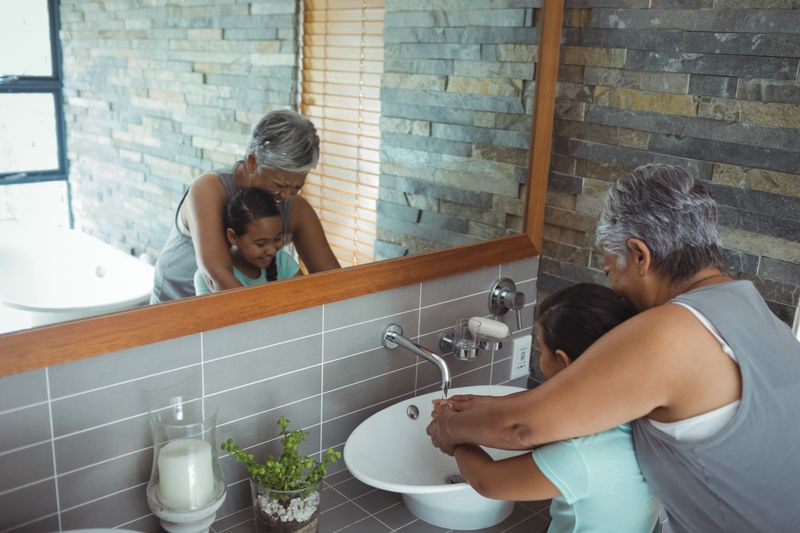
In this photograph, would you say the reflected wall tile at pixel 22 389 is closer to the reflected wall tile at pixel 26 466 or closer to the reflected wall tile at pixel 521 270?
the reflected wall tile at pixel 26 466

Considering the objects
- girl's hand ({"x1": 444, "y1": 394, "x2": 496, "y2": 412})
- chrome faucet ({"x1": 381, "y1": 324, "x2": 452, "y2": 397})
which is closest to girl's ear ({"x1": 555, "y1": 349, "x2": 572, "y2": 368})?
girl's hand ({"x1": 444, "y1": 394, "x2": 496, "y2": 412})

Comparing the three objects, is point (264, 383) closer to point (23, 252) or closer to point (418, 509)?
point (418, 509)

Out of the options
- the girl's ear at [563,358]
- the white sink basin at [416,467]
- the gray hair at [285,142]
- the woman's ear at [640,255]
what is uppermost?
the gray hair at [285,142]

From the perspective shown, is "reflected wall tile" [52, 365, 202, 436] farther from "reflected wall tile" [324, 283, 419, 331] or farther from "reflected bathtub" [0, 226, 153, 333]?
"reflected wall tile" [324, 283, 419, 331]

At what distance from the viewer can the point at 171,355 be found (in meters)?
1.34

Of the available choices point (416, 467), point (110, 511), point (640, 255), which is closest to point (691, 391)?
point (640, 255)

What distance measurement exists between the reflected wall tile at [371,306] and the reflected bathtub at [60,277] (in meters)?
0.44

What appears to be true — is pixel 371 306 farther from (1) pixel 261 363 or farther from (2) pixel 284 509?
(2) pixel 284 509

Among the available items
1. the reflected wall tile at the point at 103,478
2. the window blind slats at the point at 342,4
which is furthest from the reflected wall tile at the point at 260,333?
the window blind slats at the point at 342,4

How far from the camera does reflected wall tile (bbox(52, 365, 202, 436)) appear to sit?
1.24 m

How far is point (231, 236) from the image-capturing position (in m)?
1.39

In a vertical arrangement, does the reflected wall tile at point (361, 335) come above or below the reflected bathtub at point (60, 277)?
below

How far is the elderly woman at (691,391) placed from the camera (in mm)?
1070

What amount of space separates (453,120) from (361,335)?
59 centimetres
